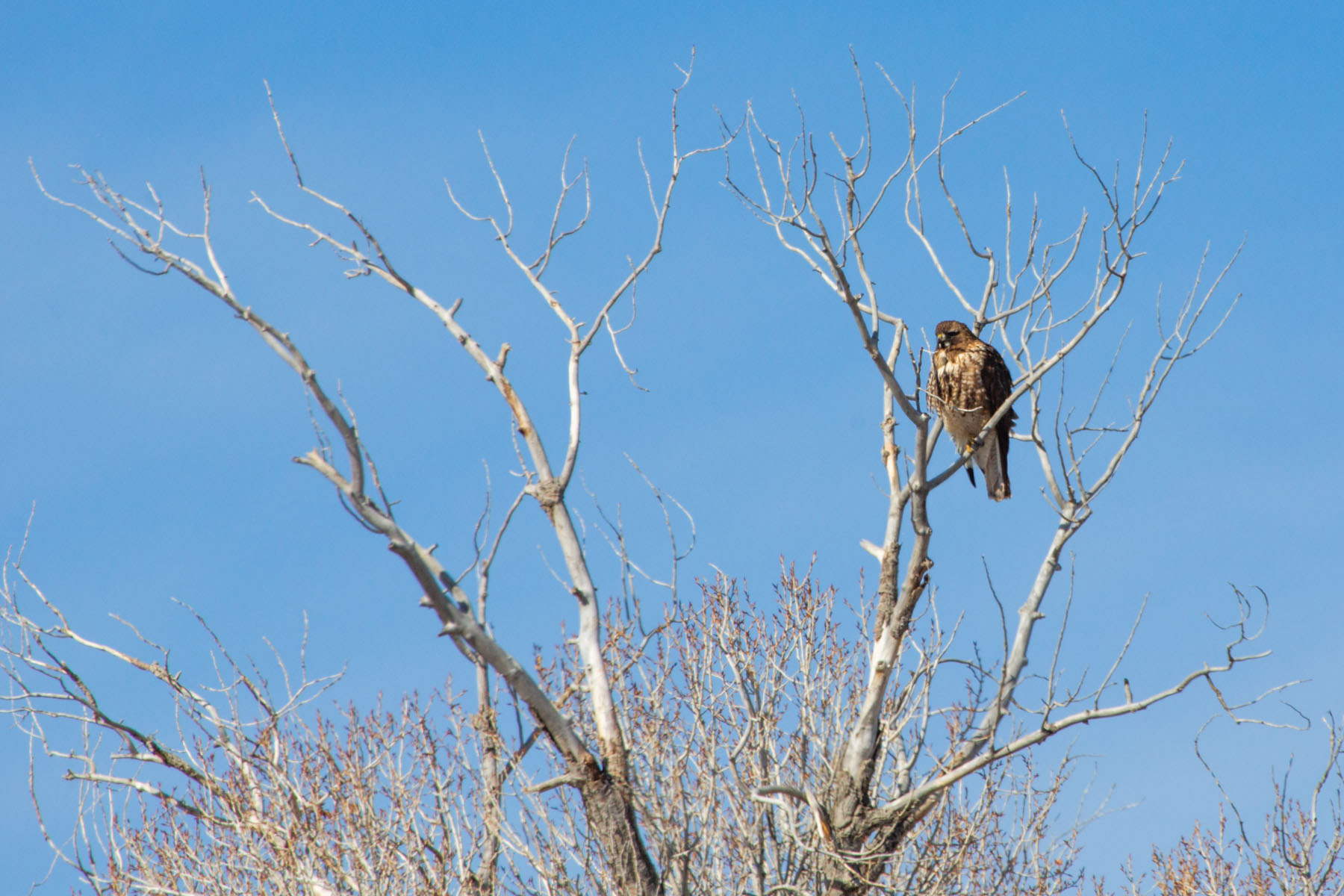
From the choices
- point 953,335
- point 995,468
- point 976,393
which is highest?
point 953,335

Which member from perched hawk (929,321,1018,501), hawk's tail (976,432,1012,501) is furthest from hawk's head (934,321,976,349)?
hawk's tail (976,432,1012,501)

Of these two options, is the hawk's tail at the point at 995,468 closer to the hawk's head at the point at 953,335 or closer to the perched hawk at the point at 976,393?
the perched hawk at the point at 976,393

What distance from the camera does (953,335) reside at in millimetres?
8625

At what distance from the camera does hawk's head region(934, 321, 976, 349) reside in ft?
28.0

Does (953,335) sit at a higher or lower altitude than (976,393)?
higher

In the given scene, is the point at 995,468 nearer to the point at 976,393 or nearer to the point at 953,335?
the point at 976,393

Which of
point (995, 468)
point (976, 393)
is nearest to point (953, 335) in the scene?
point (976, 393)

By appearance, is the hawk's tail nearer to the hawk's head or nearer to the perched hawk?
the perched hawk

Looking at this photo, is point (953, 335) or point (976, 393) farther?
point (953, 335)

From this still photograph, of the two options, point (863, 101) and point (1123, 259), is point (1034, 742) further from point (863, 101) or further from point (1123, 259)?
point (863, 101)

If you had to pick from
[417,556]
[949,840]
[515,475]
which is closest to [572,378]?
[515,475]

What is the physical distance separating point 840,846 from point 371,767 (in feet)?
8.44

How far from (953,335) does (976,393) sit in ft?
1.68

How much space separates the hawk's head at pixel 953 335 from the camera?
8547 millimetres
